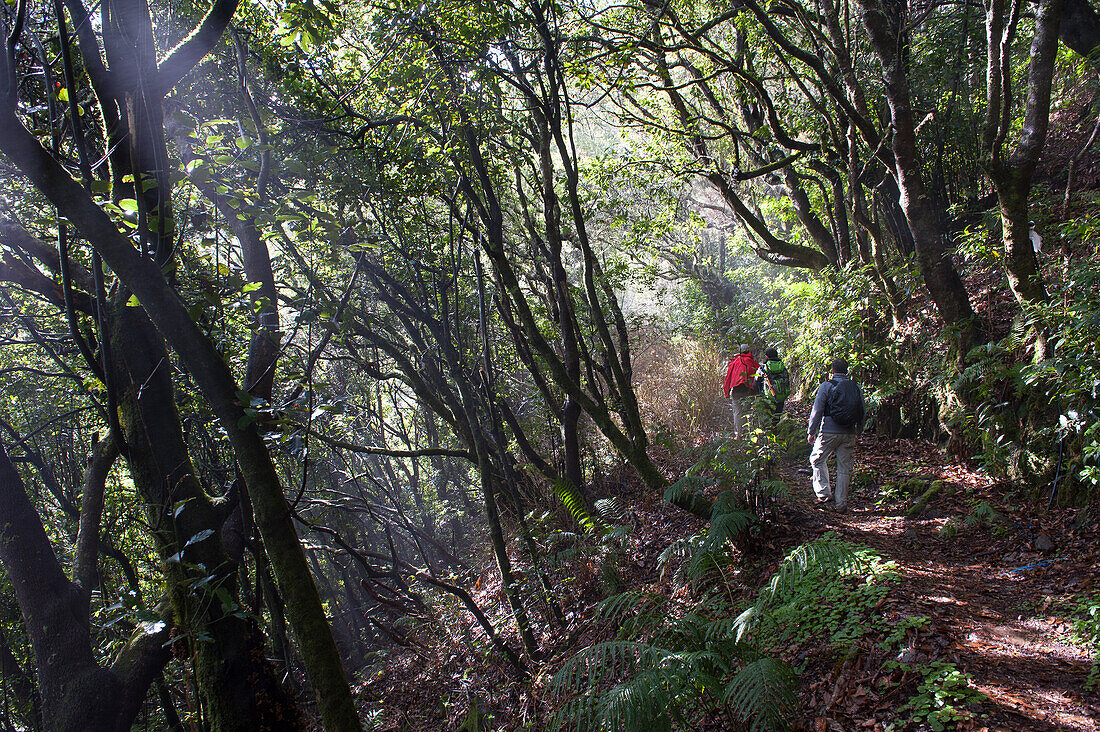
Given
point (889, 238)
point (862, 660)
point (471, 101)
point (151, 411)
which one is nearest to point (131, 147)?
point (151, 411)

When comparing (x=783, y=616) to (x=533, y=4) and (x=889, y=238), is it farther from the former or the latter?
(x=889, y=238)

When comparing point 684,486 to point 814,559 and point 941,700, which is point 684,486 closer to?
point 814,559

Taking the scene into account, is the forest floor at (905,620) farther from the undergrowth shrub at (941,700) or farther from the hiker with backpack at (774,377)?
the hiker with backpack at (774,377)

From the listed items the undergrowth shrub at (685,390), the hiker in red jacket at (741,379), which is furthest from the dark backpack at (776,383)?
the undergrowth shrub at (685,390)

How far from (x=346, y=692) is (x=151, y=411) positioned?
269 cm

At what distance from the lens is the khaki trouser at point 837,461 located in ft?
21.7

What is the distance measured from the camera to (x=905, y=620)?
3.71 metres

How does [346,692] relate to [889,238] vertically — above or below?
below

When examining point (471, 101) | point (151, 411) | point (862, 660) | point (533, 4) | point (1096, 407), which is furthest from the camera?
point (533, 4)

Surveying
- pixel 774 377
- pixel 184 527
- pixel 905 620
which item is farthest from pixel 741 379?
pixel 184 527

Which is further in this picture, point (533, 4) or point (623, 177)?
point (623, 177)

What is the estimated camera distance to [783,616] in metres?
4.30

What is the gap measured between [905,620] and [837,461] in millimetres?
3269

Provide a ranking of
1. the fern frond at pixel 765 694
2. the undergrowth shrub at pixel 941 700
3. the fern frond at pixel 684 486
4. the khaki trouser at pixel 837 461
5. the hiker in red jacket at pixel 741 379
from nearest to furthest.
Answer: the fern frond at pixel 765 694 → the undergrowth shrub at pixel 941 700 → the fern frond at pixel 684 486 → the khaki trouser at pixel 837 461 → the hiker in red jacket at pixel 741 379
